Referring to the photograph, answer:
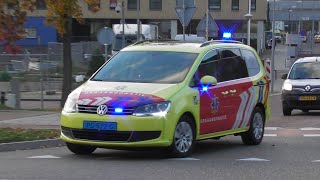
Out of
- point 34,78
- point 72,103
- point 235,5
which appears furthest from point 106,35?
point 235,5

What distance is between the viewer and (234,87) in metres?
12.1

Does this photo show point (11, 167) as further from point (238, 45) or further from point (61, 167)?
point (238, 45)

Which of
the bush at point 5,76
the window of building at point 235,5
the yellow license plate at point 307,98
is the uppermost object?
the window of building at point 235,5

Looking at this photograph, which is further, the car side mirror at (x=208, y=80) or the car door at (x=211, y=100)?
the car door at (x=211, y=100)

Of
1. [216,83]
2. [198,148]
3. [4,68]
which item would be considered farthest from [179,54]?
A: [4,68]

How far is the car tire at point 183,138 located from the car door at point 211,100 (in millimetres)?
358

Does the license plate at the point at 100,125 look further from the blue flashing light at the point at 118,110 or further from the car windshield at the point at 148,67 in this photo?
the car windshield at the point at 148,67

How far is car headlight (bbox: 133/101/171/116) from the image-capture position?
10086 millimetres

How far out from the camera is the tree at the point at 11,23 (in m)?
12.3

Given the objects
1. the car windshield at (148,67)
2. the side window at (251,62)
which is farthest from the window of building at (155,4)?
the car windshield at (148,67)

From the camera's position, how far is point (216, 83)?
11438 millimetres

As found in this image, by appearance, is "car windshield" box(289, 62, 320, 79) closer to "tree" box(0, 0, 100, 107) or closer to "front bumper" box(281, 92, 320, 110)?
"front bumper" box(281, 92, 320, 110)

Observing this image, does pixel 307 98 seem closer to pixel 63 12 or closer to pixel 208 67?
pixel 63 12

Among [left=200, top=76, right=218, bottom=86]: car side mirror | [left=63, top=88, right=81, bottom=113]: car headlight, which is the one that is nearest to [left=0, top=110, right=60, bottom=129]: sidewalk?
[left=63, top=88, right=81, bottom=113]: car headlight
